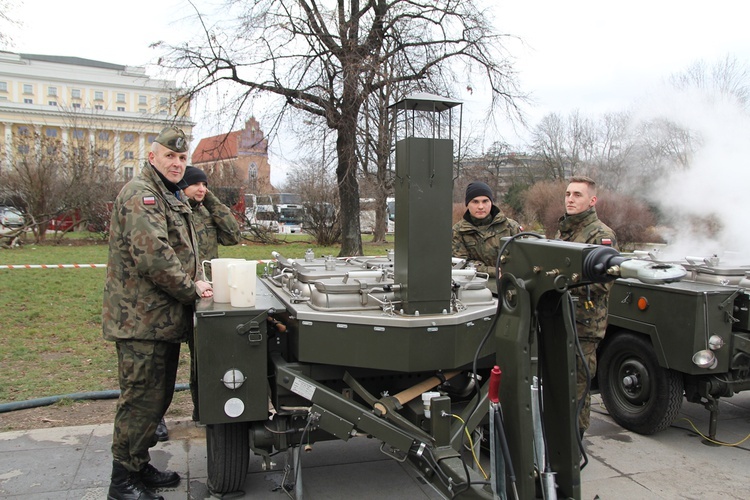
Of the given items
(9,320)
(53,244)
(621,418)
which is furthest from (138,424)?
(53,244)

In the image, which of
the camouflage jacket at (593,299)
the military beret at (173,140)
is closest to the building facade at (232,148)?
the military beret at (173,140)

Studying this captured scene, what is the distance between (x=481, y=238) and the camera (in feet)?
17.3

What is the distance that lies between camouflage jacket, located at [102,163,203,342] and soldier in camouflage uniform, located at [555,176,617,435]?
2522mm

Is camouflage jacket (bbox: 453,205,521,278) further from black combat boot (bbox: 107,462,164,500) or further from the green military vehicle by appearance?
black combat boot (bbox: 107,462,164,500)

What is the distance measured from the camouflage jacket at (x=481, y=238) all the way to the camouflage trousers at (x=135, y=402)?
275 cm

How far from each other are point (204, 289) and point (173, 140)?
39.2 inches

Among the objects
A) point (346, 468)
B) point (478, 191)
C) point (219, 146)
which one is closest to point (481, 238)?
point (478, 191)

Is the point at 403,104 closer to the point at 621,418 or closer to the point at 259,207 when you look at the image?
the point at 621,418

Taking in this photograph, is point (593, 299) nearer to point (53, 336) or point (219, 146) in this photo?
point (53, 336)

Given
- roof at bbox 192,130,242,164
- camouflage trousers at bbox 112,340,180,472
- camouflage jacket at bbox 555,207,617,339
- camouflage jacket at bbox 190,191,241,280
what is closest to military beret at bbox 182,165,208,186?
camouflage jacket at bbox 190,191,241,280

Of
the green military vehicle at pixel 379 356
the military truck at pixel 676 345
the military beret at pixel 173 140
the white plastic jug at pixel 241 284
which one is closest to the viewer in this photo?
the green military vehicle at pixel 379 356

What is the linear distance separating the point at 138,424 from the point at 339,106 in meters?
10.7

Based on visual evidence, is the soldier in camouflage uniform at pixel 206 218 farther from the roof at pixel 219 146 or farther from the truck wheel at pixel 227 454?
the roof at pixel 219 146

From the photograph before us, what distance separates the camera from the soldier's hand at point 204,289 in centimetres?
358
